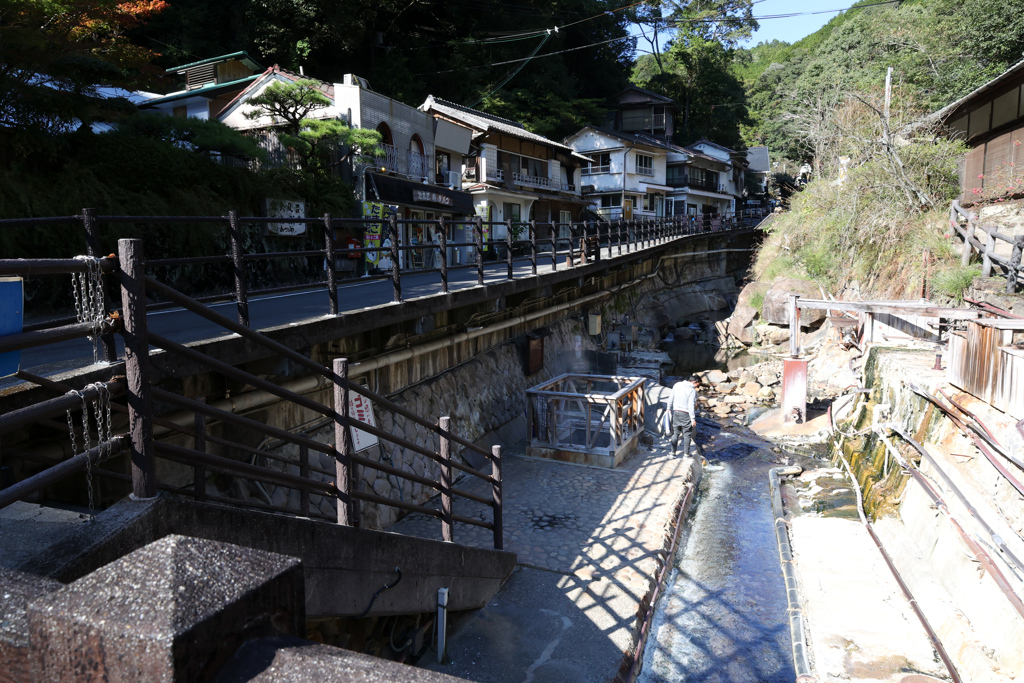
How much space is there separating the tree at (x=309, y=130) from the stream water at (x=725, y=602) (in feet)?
48.7

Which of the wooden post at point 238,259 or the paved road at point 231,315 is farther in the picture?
the wooden post at point 238,259

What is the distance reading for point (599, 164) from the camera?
150 ft

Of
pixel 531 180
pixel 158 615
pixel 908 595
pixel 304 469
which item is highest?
pixel 531 180

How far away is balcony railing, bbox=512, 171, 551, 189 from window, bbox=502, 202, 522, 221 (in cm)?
146

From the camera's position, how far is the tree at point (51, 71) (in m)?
11.0

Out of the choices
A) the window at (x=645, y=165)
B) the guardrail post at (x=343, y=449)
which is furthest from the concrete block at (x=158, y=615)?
the window at (x=645, y=165)

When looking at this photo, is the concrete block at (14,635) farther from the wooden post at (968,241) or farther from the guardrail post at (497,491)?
the wooden post at (968,241)

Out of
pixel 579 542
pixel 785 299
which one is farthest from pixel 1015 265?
pixel 785 299

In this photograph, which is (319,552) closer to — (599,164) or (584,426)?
(584,426)

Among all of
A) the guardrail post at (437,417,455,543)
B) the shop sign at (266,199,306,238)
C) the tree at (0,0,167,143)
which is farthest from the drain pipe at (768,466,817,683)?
the tree at (0,0,167,143)

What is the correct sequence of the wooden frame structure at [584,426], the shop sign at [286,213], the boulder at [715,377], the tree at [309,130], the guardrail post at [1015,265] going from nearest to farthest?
1. the wooden frame structure at [584,426]
2. the guardrail post at [1015,265]
3. the shop sign at [286,213]
4. the tree at [309,130]
5. the boulder at [715,377]

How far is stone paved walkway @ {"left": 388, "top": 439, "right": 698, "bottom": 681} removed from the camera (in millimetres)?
6527

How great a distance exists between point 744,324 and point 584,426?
20325 millimetres

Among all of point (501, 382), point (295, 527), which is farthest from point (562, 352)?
point (295, 527)
